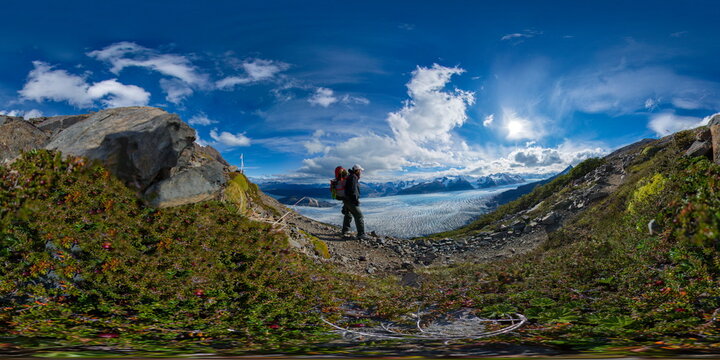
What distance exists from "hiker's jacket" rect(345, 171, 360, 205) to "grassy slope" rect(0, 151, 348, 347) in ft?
27.3

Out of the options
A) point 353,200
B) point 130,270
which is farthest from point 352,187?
point 130,270

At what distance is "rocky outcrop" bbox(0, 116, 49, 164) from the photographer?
11461mm

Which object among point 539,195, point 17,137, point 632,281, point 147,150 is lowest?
point 632,281

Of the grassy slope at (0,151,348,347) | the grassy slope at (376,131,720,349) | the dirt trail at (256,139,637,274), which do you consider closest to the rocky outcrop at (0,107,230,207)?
the grassy slope at (0,151,348,347)

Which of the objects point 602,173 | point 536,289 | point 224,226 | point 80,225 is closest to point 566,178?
point 602,173

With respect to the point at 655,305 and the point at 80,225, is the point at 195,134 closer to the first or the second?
the point at 80,225

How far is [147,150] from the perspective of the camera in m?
11.9

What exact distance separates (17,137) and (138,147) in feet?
16.9

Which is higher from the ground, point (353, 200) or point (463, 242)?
point (353, 200)

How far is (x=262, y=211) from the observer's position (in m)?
17.1

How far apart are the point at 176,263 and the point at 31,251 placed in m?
3.00

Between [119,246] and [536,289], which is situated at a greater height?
[119,246]

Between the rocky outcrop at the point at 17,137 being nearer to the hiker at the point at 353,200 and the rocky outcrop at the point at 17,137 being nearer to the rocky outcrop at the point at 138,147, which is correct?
the rocky outcrop at the point at 138,147

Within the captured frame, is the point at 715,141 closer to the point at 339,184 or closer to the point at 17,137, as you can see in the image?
the point at 339,184
